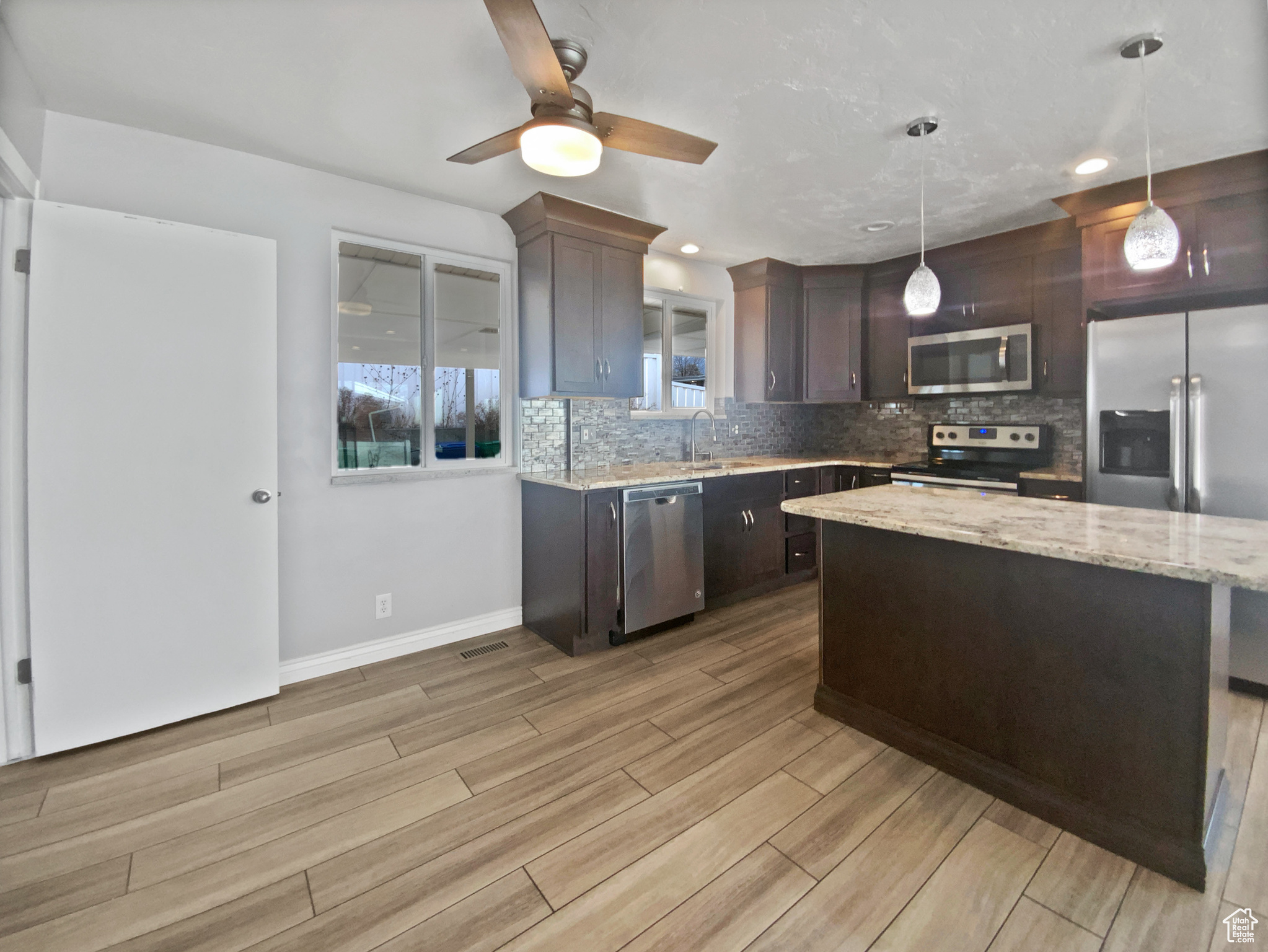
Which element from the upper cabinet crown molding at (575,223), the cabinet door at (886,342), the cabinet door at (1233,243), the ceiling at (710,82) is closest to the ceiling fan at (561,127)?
the ceiling at (710,82)

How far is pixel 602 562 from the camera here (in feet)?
9.98

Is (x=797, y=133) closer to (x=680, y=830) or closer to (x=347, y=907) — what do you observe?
(x=680, y=830)

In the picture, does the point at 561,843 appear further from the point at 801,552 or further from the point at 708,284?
the point at 708,284

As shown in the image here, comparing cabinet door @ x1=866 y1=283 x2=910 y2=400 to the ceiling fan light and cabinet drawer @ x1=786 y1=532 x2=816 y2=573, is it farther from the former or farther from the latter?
the ceiling fan light

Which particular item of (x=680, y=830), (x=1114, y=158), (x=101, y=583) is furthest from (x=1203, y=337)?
(x=101, y=583)

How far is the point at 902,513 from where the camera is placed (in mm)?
1982

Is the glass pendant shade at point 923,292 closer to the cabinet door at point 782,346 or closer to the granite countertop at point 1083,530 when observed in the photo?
the granite countertop at point 1083,530

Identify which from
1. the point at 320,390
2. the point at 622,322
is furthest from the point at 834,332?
the point at 320,390

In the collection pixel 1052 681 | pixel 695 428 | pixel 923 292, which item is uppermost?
pixel 923 292

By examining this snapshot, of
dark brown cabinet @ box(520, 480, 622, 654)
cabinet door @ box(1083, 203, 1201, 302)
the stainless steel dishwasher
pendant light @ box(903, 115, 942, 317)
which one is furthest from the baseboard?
cabinet door @ box(1083, 203, 1201, 302)

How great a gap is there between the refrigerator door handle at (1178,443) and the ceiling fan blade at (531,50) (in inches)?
122

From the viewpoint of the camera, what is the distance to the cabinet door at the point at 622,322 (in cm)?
347

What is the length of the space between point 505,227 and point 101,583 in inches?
105

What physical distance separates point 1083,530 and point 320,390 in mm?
3237
